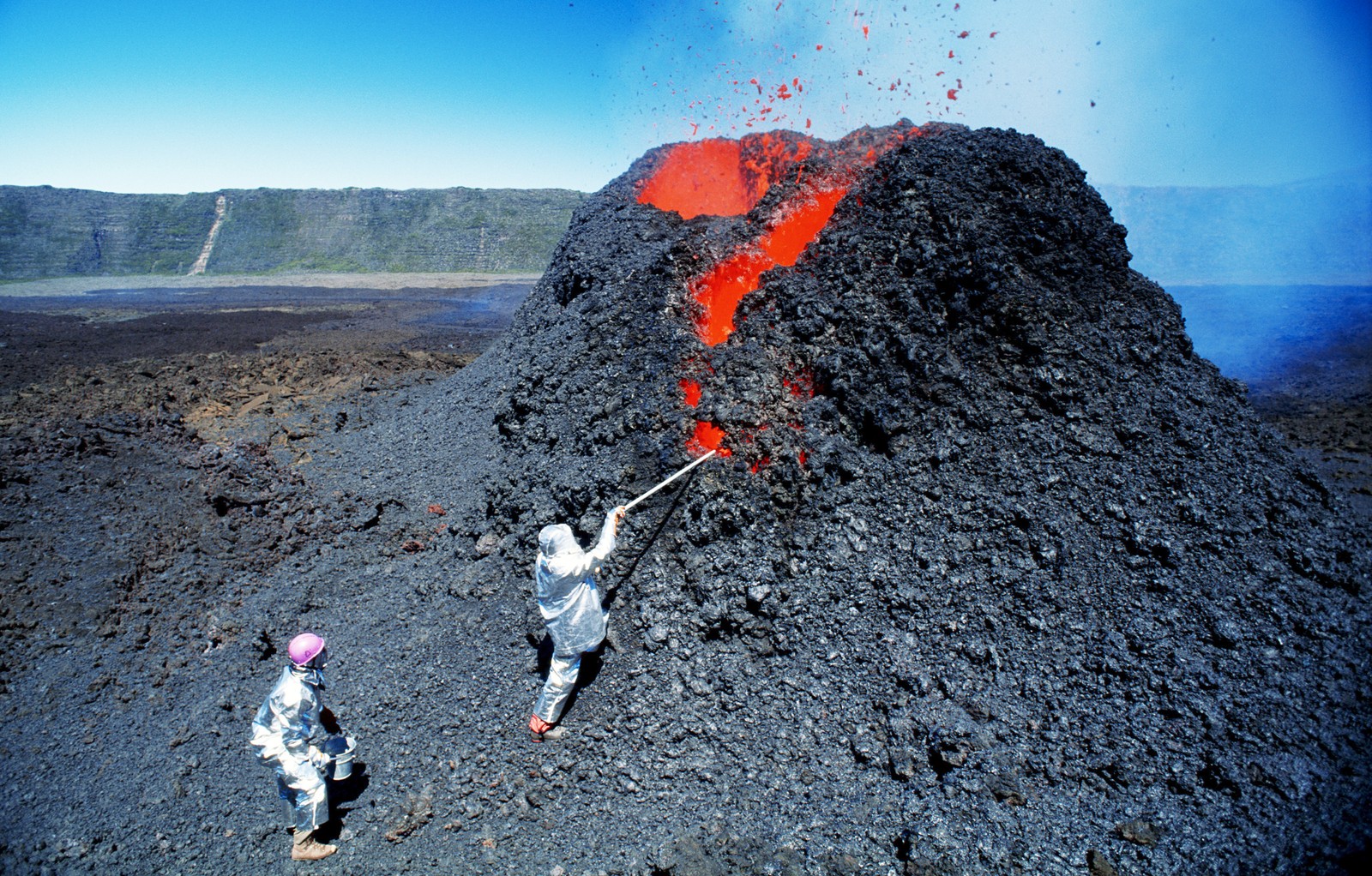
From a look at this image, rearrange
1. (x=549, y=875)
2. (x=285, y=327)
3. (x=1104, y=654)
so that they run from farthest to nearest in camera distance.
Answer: (x=285, y=327) → (x=1104, y=654) → (x=549, y=875)

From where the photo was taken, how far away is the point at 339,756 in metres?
4.44

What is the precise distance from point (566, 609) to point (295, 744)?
1854 millimetres

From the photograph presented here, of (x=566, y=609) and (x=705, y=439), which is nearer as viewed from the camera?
(x=566, y=609)

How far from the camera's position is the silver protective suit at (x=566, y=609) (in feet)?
15.3

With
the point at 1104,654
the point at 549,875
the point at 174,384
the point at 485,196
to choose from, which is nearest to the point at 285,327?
the point at 174,384

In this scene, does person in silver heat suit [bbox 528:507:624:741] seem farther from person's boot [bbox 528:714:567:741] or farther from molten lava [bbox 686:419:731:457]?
molten lava [bbox 686:419:731:457]

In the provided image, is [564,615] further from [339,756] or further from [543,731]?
[339,756]

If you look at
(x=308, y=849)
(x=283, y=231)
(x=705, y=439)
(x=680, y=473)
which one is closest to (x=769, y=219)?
(x=705, y=439)

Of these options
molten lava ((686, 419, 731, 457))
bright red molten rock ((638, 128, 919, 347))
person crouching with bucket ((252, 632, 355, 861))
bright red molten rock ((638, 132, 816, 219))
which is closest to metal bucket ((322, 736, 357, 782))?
person crouching with bucket ((252, 632, 355, 861))

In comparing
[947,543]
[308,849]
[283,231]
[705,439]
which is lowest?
[308,849]

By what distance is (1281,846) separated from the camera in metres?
3.58

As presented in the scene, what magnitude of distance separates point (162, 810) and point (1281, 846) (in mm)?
6897

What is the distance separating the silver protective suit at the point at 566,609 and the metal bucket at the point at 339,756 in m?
1.25

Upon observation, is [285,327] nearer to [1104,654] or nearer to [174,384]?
[174,384]
